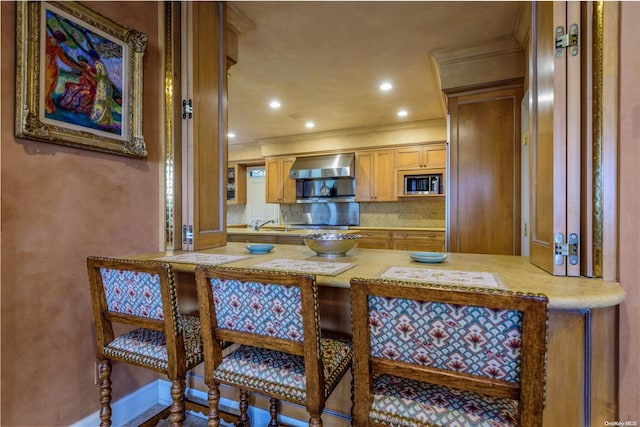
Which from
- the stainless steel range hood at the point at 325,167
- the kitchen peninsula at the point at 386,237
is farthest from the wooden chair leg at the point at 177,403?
the stainless steel range hood at the point at 325,167

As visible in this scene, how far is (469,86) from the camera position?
8.99ft

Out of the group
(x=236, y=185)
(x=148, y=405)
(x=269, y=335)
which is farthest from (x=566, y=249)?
(x=236, y=185)

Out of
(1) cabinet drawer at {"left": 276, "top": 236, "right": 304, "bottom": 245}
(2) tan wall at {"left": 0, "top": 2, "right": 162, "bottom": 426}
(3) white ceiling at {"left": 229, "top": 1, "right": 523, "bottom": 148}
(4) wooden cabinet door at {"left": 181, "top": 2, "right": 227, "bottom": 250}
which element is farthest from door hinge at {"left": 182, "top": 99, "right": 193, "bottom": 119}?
(1) cabinet drawer at {"left": 276, "top": 236, "right": 304, "bottom": 245}

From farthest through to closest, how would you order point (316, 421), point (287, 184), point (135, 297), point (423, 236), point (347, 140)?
point (287, 184), point (347, 140), point (423, 236), point (135, 297), point (316, 421)

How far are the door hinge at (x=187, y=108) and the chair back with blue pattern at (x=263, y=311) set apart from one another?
4.06ft

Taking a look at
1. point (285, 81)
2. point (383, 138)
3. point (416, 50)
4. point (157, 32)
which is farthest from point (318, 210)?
point (157, 32)

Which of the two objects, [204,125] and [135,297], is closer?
[135,297]

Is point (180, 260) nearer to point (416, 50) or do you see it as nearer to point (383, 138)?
point (416, 50)

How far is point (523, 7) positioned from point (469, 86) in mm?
707

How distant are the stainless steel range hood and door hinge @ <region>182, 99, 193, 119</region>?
11.6 feet

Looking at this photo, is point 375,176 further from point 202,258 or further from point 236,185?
point 202,258

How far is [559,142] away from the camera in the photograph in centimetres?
111

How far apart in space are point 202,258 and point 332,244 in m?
0.68

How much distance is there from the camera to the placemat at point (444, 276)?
1.04 m
